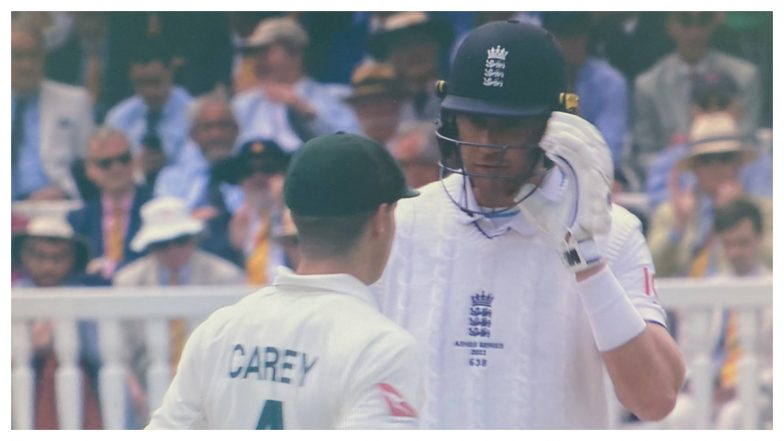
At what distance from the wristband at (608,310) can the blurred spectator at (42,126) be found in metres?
4.73

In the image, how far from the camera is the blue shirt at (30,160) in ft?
23.1

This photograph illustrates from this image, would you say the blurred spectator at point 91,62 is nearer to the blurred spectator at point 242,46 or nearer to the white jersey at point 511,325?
the blurred spectator at point 242,46

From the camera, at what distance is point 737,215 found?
20.0 feet

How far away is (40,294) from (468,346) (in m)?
3.11

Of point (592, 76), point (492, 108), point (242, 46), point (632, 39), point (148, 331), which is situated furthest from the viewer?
point (242, 46)

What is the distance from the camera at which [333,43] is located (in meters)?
6.94

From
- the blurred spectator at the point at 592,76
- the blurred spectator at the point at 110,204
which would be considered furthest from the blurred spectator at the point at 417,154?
the blurred spectator at the point at 110,204

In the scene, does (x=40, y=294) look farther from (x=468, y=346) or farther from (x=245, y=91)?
(x=468, y=346)

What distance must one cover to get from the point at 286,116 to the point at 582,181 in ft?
14.1

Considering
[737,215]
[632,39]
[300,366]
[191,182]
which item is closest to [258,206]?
[191,182]

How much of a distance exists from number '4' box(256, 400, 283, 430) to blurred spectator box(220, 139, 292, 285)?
3560mm

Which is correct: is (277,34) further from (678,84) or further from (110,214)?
(678,84)

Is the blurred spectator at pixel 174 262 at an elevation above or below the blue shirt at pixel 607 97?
below

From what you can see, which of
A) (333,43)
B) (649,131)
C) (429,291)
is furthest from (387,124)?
(429,291)
